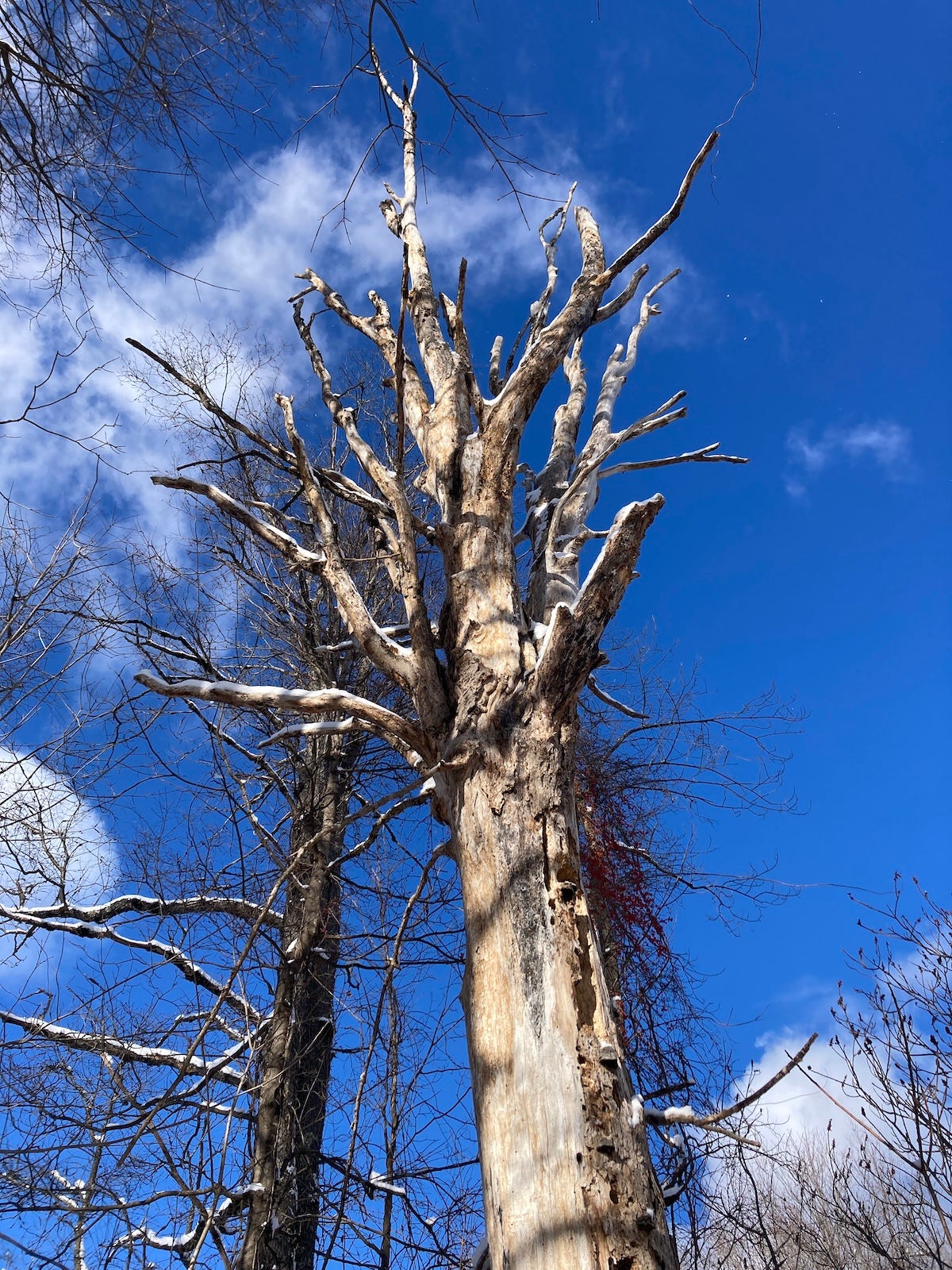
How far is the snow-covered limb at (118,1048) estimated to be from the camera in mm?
3541

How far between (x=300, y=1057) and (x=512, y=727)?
7.57 ft

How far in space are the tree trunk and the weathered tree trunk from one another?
113cm

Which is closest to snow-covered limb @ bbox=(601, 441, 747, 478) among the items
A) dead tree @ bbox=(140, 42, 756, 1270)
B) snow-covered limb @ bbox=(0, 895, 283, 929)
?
dead tree @ bbox=(140, 42, 756, 1270)

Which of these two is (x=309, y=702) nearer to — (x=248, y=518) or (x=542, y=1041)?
(x=248, y=518)

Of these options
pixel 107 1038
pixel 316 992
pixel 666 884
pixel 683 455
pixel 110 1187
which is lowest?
pixel 110 1187

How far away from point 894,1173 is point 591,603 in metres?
5.42

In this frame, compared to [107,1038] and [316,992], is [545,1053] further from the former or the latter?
[316,992]

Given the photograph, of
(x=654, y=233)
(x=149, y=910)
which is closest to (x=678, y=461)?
(x=654, y=233)

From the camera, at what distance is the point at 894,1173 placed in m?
5.68

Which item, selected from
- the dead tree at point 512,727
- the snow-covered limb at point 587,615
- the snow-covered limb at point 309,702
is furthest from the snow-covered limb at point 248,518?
the snow-covered limb at point 587,615

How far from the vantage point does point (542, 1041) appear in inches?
80.1

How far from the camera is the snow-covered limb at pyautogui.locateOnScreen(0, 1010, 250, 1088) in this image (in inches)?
139

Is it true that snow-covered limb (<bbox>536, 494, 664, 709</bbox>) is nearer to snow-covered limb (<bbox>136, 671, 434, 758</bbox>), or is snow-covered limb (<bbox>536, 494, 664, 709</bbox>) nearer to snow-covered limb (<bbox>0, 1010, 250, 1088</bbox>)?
snow-covered limb (<bbox>136, 671, 434, 758</bbox>)

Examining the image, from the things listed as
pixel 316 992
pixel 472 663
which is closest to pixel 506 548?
Answer: pixel 472 663
